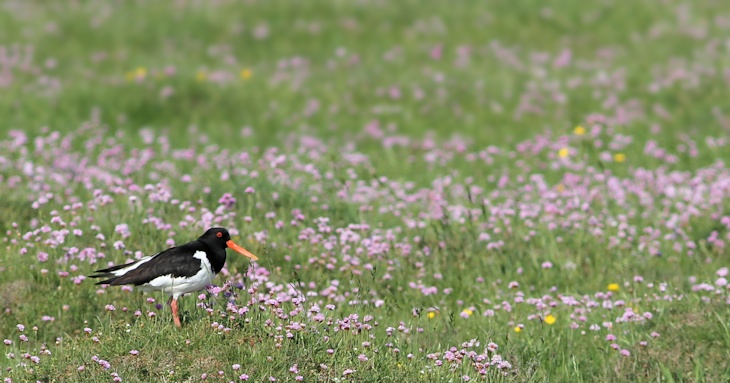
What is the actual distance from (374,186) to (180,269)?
5.38m

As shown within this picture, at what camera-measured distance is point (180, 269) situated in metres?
6.25

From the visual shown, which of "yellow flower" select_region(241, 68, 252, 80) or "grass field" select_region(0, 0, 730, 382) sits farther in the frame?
"yellow flower" select_region(241, 68, 252, 80)

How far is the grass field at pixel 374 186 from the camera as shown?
6504mm

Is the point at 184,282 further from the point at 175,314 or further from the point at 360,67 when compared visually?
the point at 360,67

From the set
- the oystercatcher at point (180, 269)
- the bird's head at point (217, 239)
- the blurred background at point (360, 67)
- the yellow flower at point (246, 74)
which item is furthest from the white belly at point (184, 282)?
the yellow flower at point (246, 74)

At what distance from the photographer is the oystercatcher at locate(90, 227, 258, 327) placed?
6.25 metres

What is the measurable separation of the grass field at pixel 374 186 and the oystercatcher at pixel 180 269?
0.13 meters

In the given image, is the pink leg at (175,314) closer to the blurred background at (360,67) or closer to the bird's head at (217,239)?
the bird's head at (217,239)

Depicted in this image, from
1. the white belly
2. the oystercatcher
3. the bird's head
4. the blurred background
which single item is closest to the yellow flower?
the blurred background

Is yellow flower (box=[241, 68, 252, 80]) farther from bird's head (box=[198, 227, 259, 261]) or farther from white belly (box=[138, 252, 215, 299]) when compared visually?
white belly (box=[138, 252, 215, 299])

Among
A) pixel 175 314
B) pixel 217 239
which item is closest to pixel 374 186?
pixel 217 239

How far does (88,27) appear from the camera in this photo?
2008 centimetres

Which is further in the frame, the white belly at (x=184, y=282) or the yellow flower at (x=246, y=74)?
the yellow flower at (x=246, y=74)

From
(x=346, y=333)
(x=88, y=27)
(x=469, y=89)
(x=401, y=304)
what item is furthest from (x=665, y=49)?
(x=346, y=333)
